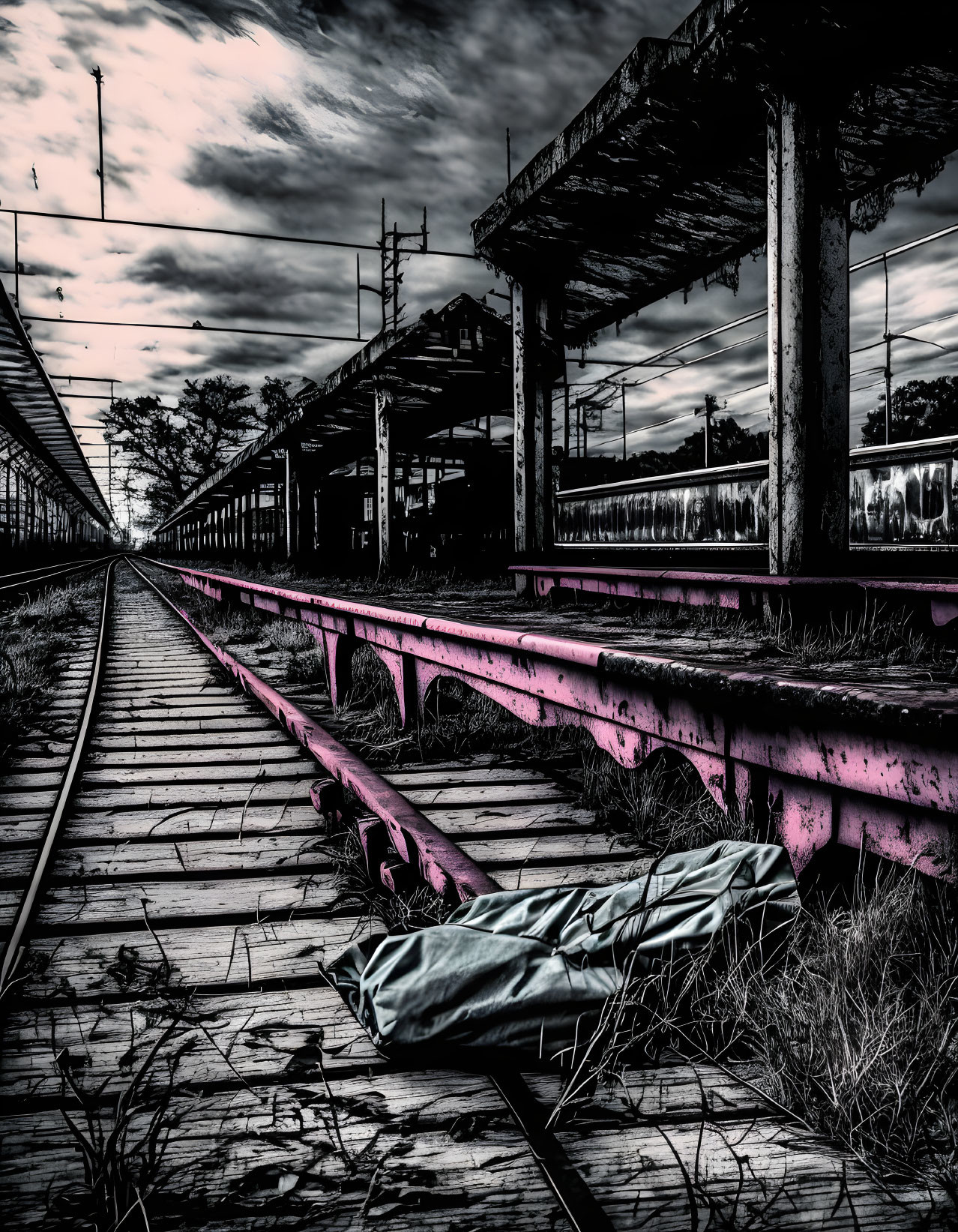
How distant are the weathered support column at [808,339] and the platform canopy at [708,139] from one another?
189mm

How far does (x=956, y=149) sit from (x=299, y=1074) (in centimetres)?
680

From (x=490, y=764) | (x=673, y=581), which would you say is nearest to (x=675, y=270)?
(x=673, y=581)

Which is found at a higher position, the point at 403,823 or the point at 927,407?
the point at 927,407

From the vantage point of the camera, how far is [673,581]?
518 centimetres

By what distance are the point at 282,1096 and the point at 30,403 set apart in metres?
21.5

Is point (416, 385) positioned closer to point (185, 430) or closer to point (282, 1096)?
point (282, 1096)

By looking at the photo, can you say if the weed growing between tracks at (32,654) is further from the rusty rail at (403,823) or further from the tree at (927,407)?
the tree at (927,407)

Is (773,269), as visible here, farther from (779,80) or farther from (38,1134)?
(38,1134)

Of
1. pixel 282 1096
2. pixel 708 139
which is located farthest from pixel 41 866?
pixel 708 139

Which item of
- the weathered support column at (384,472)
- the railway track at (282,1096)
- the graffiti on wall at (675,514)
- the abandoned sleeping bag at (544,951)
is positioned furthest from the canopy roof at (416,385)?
the abandoned sleeping bag at (544,951)

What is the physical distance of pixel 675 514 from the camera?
26.7 ft

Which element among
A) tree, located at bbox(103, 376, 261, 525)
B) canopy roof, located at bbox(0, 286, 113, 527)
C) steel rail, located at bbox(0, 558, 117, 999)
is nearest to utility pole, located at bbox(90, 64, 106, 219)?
canopy roof, located at bbox(0, 286, 113, 527)

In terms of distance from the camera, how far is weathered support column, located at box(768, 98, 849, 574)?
4320 mm

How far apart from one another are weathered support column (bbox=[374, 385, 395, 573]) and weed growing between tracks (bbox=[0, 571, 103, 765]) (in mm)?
4439
